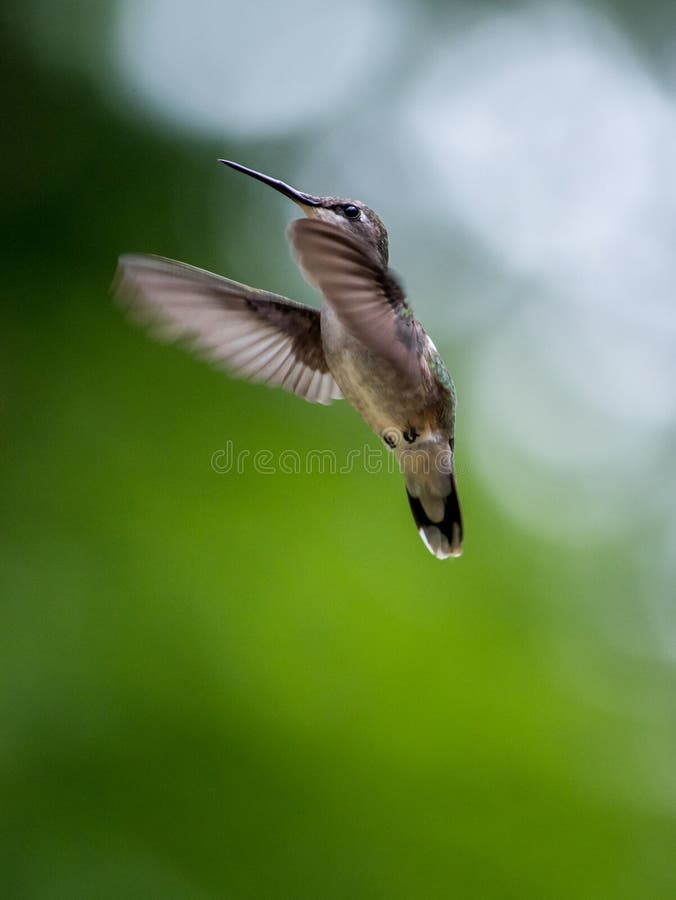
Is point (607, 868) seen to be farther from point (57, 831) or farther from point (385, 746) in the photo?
point (57, 831)

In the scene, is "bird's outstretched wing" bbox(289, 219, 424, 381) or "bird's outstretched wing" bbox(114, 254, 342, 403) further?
"bird's outstretched wing" bbox(114, 254, 342, 403)

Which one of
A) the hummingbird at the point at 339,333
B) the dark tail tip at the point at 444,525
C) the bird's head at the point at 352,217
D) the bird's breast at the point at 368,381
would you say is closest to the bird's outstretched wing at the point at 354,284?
the hummingbird at the point at 339,333

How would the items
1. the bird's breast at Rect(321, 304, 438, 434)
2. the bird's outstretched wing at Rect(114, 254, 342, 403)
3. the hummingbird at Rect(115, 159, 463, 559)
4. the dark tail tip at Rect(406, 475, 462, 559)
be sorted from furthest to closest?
the dark tail tip at Rect(406, 475, 462, 559), the bird's breast at Rect(321, 304, 438, 434), the bird's outstretched wing at Rect(114, 254, 342, 403), the hummingbird at Rect(115, 159, 463, 559)

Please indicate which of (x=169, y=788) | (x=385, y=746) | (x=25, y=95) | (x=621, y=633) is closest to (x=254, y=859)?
(x=169, y=788)

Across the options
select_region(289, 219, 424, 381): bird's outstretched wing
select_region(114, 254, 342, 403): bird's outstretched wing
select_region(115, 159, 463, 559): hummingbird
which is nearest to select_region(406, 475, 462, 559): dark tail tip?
select_region(115, 159, 463, 559): hummingbird

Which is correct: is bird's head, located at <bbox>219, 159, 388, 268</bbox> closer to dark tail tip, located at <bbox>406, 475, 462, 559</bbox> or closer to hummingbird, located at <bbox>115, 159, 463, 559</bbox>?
hummingbird, located at <bbox>115, 159, 463, 559</bbox>

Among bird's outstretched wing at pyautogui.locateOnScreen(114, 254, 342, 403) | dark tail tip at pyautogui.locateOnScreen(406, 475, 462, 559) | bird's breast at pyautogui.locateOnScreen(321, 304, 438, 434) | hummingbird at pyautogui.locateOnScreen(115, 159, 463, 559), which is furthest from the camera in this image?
→ dark tail tip at pyautogui.locateOnScreen(406, 475, 462, 559)

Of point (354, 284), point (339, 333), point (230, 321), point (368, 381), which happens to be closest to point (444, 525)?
point (368, 381)
